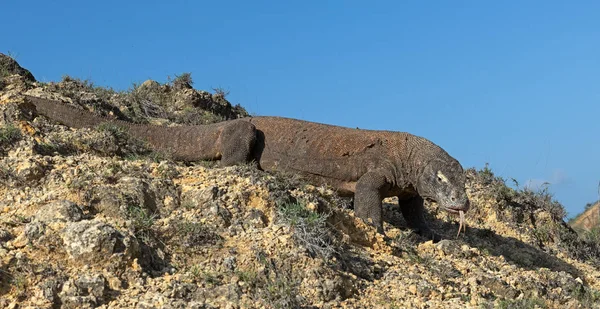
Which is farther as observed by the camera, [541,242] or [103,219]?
[541,242]

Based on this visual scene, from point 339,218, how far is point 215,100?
8.68 metres

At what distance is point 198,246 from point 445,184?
159 inches

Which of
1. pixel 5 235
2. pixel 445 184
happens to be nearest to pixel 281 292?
pixel 5 235

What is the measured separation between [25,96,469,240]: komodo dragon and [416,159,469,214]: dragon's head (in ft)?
0.04

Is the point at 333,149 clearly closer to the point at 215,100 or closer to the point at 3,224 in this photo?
the point at 3,224

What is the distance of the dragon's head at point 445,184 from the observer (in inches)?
368

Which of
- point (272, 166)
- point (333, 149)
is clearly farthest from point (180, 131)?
point (333, 149)

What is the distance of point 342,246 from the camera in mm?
7551

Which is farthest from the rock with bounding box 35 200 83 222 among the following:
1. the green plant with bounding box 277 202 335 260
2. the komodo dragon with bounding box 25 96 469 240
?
the komodo dragon with bounding box 25 96 469 240

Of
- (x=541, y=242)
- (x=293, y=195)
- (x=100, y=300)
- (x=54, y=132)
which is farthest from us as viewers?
(x=541, y=242)

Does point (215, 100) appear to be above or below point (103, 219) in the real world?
above

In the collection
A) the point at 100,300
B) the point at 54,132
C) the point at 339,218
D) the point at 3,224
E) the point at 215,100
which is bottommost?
the point at 100,300

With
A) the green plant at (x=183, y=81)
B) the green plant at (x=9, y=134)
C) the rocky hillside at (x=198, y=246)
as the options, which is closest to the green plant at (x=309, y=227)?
the rocky hillside at (x=198, y=246)

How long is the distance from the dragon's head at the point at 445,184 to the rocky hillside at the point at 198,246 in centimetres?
57
